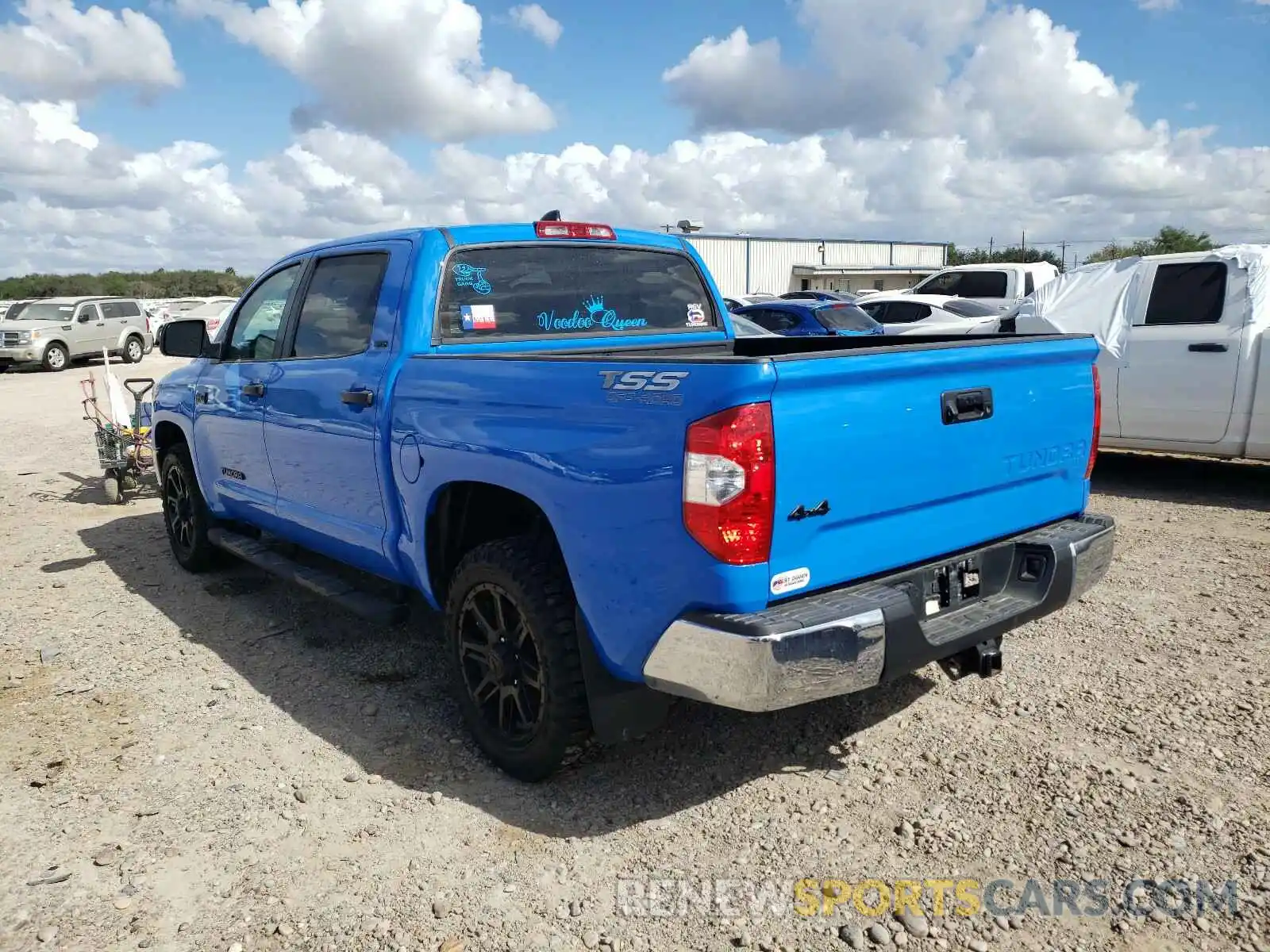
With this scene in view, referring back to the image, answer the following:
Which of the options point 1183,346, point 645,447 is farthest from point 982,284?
point 645,447

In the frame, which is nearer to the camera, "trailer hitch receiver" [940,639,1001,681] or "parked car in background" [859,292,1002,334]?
"trailer hitch receiver" [940,639,1001,681]

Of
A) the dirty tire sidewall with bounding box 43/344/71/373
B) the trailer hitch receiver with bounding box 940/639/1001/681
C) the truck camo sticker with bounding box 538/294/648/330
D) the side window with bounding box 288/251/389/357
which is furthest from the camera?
the dirty tire sidewall with bounding box 43/344/71/373

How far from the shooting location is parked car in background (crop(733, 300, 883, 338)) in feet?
46.6

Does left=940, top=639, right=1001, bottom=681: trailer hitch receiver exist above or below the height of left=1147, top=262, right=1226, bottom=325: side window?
below

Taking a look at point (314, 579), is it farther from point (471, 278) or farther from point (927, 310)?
point (927, 310)

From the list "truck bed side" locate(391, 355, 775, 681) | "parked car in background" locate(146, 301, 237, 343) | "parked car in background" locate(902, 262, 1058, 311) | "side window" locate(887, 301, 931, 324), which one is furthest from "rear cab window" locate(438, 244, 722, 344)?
"parked car in background" locate(146, 301, 237, 343)

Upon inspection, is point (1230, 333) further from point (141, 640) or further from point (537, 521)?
point (141, 640)

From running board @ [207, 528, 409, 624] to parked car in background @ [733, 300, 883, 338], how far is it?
10.0m

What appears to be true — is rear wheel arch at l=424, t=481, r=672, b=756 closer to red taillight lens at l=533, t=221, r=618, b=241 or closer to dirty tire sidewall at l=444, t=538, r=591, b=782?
dirty tire sidewall at l=444, t=538, r=591, b=782

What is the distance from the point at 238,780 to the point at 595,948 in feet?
5.41

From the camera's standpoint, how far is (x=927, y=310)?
17.0m

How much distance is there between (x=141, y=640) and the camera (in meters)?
4.95

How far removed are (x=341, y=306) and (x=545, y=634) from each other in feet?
6.54

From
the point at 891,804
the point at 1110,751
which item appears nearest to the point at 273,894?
the point at 891,804
